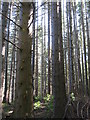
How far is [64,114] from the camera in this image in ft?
15.8

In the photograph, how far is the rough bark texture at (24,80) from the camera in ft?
8.88

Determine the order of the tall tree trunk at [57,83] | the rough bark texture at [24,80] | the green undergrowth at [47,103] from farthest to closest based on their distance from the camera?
the green undergrowth at [47,103]
the tall tree trunk at [57,83]
the rough bark texture at [24,80]

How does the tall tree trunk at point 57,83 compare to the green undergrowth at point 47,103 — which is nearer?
the tall tree trunk at point 57,83

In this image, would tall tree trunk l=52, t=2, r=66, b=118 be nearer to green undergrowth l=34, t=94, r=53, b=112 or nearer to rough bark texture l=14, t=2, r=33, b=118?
green undergrowth l=34, t=94, r=53, b=112

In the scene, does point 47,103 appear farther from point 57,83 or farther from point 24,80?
point 24,80

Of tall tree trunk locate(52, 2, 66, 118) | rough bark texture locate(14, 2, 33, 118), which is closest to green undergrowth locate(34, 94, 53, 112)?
tall tree trunk locate(52, 2, 66, 118)

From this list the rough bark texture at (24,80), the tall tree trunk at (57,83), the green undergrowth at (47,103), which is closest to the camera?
the rough bark texture at (24,80)

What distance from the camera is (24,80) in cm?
276

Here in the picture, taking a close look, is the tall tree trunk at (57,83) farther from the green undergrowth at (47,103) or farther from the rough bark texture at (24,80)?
the rough bark texture at (24,80)

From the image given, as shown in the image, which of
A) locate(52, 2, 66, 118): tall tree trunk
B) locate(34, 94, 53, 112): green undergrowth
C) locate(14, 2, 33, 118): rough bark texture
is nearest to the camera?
locate(14, 2, 33, 118): rough bark texture

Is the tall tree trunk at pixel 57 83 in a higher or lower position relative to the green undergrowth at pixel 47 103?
higher

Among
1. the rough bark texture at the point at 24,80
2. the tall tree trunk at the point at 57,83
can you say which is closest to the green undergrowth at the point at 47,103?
the tall tree trunk at the point at 57,83

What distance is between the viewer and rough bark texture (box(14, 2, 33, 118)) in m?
2.71

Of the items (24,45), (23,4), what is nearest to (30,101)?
(24,45)
